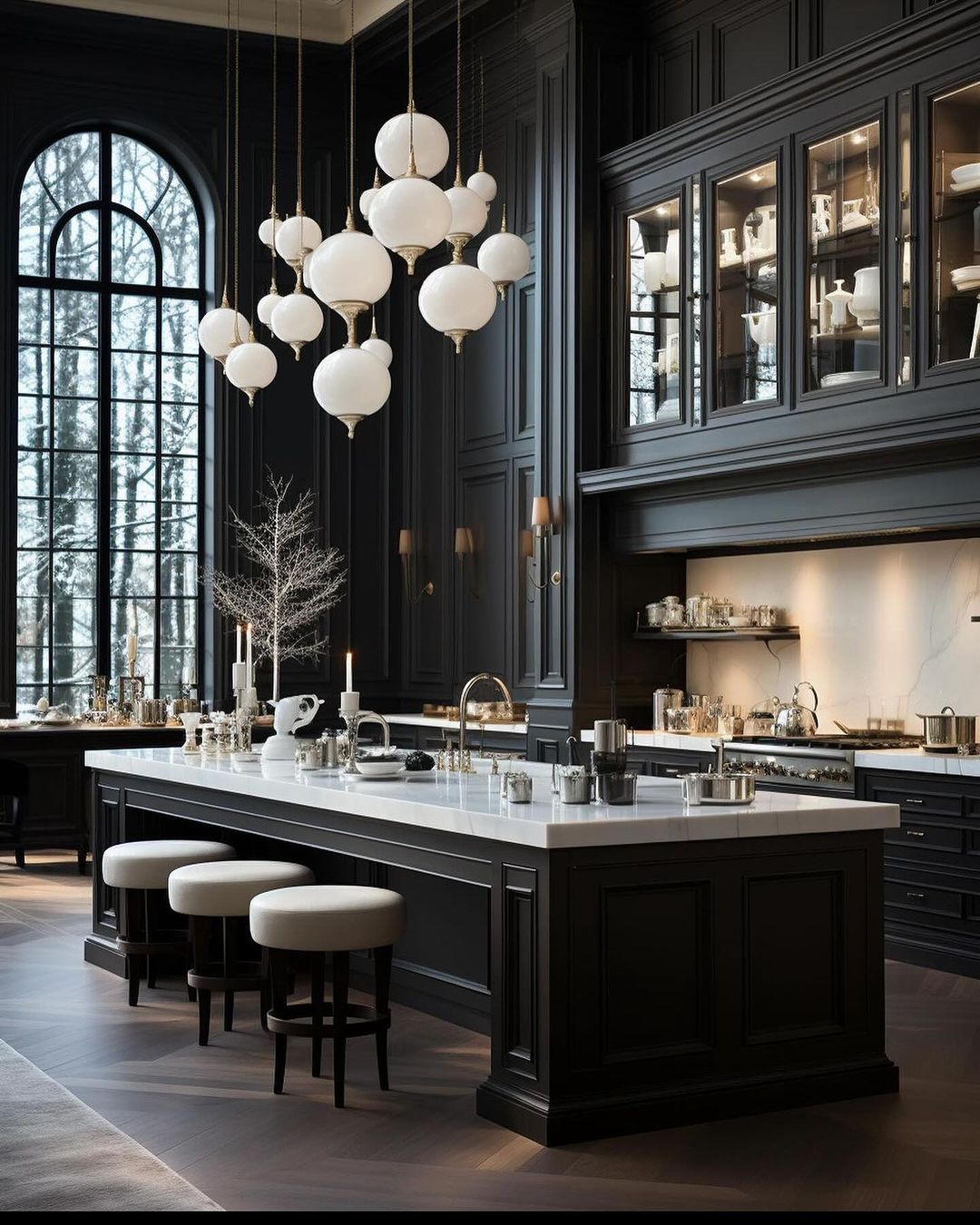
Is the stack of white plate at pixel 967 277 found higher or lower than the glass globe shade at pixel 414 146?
lower

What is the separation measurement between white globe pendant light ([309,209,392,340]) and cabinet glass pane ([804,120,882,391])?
96.6 inches

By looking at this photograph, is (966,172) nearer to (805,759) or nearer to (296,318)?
(805,759)

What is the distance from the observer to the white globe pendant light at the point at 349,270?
17.3 ft

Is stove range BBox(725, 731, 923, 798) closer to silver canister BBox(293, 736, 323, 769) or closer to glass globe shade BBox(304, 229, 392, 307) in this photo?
silver canister BBox(293, 736, 323, 769)

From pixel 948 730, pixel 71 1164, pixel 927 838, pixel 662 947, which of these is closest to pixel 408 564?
pixel 948 730

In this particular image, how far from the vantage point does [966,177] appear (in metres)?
6.31

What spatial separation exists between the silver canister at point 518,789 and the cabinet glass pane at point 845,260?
3.01 meters

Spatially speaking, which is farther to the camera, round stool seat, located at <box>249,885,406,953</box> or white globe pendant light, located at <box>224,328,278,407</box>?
white globe pendant light, located at <box>224,328,278,407</box>

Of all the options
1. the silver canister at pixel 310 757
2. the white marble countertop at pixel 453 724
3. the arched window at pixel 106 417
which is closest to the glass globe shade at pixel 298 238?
the silver canister at pixel 310 757

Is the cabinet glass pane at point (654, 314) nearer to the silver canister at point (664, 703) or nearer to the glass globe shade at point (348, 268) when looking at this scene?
the silver canister at point (664, 703)

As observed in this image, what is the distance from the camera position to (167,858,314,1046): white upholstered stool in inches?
210

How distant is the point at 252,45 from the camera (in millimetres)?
11117

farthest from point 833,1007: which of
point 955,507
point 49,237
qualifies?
point 49,237

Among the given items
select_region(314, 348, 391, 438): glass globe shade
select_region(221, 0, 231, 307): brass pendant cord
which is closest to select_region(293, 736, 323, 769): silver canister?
select_region(314, 348, 391, 438): glass globe shade
